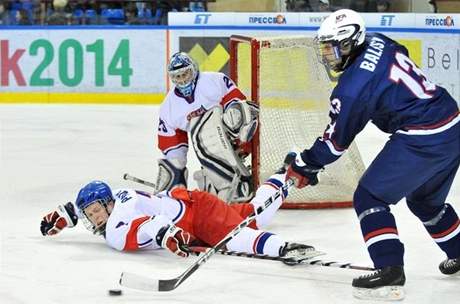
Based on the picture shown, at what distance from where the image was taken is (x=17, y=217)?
5.33m

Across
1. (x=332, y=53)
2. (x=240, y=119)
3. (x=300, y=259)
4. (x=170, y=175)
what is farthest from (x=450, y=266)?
(x=170, y=175)

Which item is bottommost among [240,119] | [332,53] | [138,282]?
[138,282]

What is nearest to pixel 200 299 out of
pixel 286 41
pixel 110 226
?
pixel 110 226

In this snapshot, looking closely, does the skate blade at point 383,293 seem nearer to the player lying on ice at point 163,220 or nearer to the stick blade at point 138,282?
the player lying on ice at point 163,220

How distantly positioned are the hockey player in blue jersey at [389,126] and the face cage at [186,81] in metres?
1.52

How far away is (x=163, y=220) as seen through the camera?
14.0 feet

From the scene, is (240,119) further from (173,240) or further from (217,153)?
(173,240)

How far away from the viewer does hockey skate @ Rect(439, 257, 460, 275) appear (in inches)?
161

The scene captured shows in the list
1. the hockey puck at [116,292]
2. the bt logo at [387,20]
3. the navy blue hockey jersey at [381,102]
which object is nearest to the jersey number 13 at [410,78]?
the navy blue hockey jersey at [381,102]

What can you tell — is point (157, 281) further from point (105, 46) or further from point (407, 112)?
point (105, 46)

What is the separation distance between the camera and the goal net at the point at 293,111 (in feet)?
18.4

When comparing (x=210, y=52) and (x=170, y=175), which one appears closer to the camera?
(x=170, y=175)

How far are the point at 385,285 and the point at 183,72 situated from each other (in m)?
1.86

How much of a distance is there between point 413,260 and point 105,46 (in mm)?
5992
